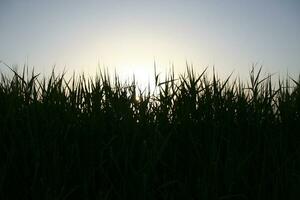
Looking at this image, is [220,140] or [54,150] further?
[220,140]

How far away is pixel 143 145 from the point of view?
2436 mm

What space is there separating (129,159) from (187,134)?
1.72 feet

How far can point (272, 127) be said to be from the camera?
3.02 meters

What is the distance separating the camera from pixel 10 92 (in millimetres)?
3086

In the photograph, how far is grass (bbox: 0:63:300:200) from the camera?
2340 mm

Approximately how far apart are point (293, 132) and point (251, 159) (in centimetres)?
60

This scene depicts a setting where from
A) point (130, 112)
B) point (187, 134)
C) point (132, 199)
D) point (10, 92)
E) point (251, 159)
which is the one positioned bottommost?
point (132, 199)

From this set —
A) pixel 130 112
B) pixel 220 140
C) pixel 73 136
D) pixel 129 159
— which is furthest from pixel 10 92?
pixel 220 140

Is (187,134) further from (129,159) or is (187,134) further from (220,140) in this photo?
(129,159)

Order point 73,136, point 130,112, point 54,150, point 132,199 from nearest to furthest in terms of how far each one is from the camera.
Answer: point 132,199, point 54,150, point 73,136, point 130,112

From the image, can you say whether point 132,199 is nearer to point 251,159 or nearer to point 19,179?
point 19,179

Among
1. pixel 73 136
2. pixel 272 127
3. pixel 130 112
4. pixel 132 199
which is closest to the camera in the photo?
pixel 132 199

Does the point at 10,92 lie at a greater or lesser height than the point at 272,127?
greater

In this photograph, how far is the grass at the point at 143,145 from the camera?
2.34m
